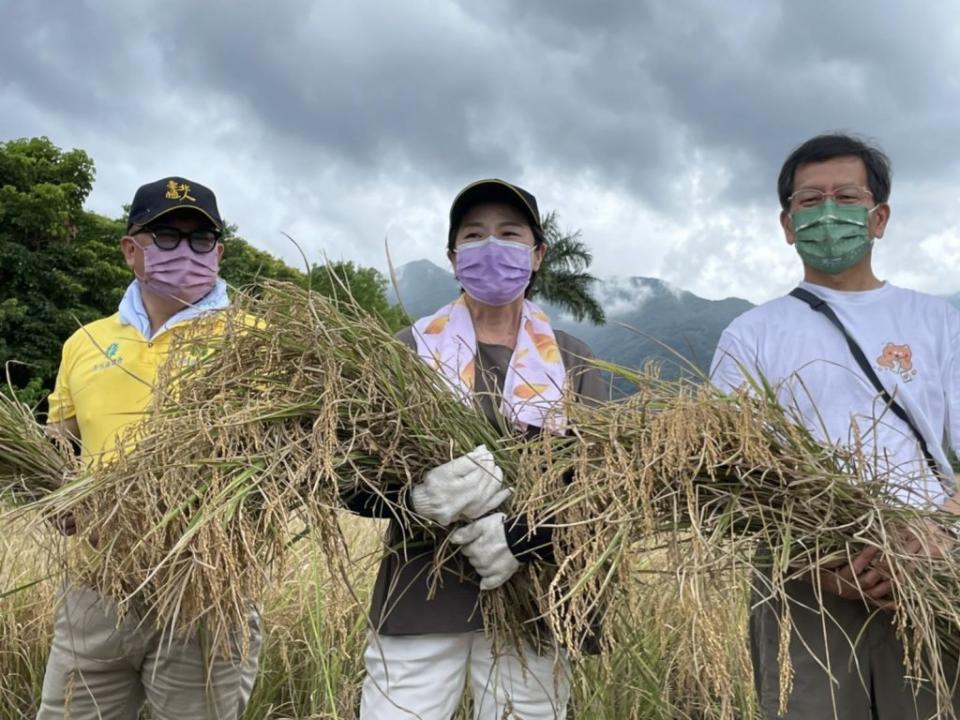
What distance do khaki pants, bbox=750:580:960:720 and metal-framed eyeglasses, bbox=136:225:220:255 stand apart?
1.82 m

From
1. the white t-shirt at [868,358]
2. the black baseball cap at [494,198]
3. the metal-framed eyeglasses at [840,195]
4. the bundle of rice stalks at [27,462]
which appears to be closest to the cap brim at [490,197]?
the black baseball cap at [494,198]

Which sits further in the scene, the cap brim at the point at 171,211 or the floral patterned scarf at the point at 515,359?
the cap brim at the point at 171,211

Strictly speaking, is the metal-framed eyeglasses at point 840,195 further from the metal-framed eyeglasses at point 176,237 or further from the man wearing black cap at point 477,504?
the metal-framed eyeglasses at point 176,237

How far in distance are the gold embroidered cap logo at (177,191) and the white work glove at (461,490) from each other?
129 cm

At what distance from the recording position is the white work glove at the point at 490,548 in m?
1.60

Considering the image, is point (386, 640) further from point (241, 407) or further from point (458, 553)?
point (241, 407)

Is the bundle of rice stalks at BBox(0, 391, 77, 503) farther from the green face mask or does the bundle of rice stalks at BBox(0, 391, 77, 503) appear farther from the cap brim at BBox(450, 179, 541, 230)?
the green face mask

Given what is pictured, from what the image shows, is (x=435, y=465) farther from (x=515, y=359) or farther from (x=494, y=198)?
(x=494, y=198)

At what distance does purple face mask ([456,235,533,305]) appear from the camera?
204 cm

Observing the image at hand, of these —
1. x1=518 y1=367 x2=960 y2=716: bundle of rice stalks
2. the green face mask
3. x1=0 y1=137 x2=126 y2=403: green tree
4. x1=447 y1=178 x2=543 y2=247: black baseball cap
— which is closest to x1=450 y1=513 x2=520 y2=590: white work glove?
x1=518 y1=367 x2=960 y2=716: bundle of rice stalks

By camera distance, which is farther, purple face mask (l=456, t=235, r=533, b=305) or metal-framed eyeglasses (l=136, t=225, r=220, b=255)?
metal-framed eyeglasses (l=136, t=225, r=220, b=255)

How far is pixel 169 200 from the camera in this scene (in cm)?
235

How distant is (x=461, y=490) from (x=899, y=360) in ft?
3.74

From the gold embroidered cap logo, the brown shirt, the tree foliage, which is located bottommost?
the brown shirt
